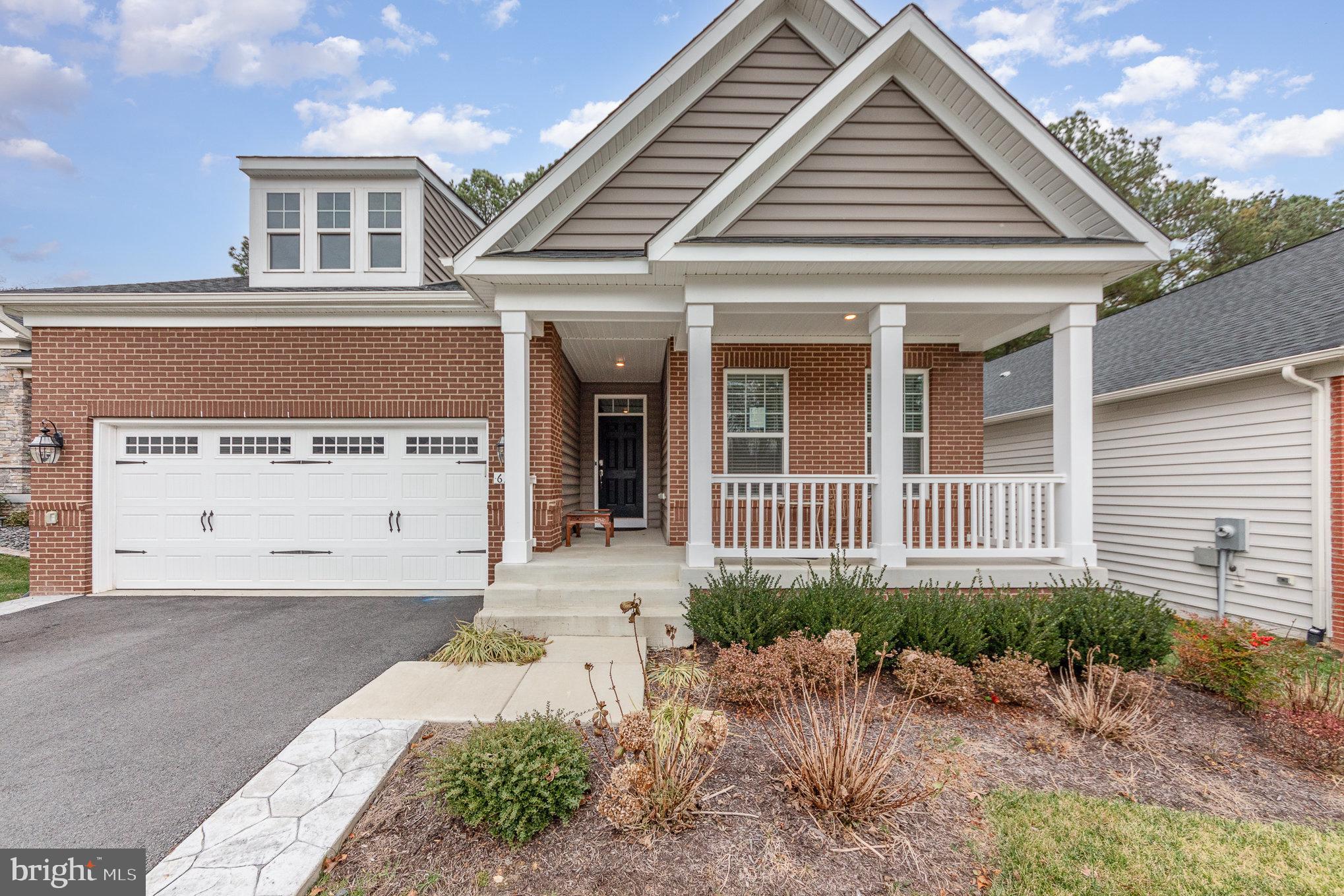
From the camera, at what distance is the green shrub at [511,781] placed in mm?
2426

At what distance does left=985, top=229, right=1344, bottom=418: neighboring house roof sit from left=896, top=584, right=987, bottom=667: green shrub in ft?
16.7

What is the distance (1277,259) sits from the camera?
840 centimetres

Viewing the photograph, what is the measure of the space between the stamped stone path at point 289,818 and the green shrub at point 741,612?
2.27 m

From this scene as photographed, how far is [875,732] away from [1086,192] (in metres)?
5.40

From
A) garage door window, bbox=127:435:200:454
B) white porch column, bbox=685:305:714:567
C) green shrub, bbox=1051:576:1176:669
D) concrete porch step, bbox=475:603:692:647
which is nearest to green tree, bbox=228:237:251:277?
garage door window, bbox=127:435:200:454

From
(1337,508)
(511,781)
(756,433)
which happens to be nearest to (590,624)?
(511,781)

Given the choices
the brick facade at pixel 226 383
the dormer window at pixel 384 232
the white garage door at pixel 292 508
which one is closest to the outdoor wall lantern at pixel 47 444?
the brick facade at pixel 226 383

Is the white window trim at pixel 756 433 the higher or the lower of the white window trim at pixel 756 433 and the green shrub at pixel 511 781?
the higher

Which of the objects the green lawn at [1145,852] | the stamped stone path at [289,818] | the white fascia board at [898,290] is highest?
the white fascia board at [898,290]

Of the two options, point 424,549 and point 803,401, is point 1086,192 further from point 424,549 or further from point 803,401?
point 424,549

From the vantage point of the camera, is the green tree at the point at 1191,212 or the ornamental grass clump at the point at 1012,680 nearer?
the ornamental grass clump at the point at 1012,680

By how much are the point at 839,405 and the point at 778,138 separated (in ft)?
11.8

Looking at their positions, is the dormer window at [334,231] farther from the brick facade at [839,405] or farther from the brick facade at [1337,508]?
the brick facade at [1337,508]

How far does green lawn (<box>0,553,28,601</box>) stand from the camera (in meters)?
7.04
